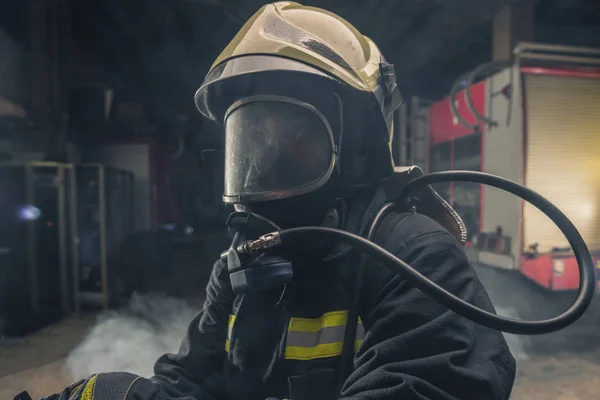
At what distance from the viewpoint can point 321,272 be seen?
3.84 feet

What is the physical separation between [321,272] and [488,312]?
0.45m

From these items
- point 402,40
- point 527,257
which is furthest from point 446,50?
point 527,257

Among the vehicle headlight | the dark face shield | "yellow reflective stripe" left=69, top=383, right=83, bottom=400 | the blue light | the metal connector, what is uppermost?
the dark face shield

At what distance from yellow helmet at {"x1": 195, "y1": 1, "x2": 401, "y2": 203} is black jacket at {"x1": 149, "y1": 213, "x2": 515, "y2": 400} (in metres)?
0.24

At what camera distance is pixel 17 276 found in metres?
5.42

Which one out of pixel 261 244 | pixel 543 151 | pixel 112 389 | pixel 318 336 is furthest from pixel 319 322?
pixel 543 151

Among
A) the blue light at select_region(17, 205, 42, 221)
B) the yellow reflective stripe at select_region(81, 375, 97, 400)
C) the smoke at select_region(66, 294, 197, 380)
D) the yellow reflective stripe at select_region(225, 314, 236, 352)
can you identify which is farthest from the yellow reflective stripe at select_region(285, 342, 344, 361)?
the blue light at select_region(17, 205, 42, 221)

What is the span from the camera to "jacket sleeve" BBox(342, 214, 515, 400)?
0.88 metres

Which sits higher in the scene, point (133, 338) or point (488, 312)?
point (488, 312)

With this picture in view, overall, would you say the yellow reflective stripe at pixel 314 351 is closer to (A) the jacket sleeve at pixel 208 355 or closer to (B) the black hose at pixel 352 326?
(B) the black hose at pixel 352 326

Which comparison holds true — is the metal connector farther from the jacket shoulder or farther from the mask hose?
the jacket shoulder

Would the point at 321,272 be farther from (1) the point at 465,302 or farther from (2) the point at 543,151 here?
Answer: (2) the point at 543,151

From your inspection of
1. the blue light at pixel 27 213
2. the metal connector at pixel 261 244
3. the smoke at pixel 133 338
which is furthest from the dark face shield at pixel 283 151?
the blue light at pixel 27 213

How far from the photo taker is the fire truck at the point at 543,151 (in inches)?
165
